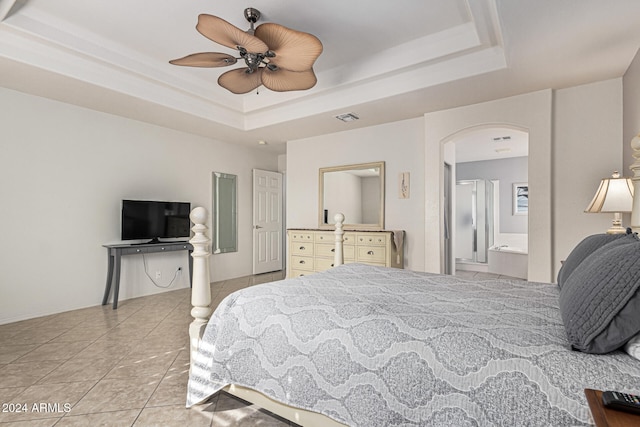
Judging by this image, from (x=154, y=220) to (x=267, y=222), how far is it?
233 cm

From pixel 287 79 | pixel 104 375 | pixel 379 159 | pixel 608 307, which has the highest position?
pixel 287 79

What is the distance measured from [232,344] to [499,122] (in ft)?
11.9

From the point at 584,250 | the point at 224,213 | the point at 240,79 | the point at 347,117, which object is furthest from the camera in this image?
the point at 224,213

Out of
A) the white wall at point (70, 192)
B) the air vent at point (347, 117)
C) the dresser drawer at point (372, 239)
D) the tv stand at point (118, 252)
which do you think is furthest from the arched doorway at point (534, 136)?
the white wall at point (70, 192)

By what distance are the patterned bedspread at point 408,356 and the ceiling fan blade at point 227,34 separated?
168 centimetres

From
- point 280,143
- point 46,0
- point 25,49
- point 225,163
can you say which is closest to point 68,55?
point 25,49

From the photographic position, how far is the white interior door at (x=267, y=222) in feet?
20.8

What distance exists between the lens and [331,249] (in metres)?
4.84

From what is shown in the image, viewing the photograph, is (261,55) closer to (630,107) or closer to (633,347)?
(633,347)

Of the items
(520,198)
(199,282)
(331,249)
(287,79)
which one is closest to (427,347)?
(199,282)

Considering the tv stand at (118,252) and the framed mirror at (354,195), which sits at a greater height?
the framed mirror at (354,195)

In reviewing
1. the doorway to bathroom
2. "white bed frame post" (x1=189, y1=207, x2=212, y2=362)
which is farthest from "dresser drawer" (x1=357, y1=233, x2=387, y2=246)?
the doorway to bathroom

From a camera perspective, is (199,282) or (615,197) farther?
(615,197)

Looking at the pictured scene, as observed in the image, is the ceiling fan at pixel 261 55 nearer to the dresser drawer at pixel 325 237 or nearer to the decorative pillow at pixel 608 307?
the decorative pillow at pixel 608 307
